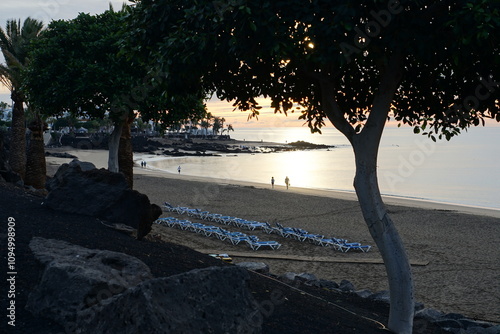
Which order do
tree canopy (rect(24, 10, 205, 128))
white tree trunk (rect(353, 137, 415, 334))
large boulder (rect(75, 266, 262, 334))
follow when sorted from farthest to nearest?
tree canopy (rect(24, 10, 205, 128)) → white tree trunk (rect(353, 137, 415, 334)) → large boulder (rect(75, 266, 262, 334))

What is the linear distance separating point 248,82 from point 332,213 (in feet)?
70.2

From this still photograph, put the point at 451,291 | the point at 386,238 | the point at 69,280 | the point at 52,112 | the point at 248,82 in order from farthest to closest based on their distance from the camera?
1. the point at 52,112
2. the point at 451,291
3. the point at 248,82
4. the point at 386,238
5. the point at 69,280

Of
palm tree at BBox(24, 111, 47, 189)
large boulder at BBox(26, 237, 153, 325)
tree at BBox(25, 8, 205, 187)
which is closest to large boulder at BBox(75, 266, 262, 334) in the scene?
large boulder at BBox(26, 237, 153, 325)

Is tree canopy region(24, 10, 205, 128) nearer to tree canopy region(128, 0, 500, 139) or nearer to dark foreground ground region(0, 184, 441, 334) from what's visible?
dark foreground ground region(0, 184, 441, 334)

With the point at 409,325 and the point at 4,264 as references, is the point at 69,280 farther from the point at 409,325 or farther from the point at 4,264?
the point at 409,325

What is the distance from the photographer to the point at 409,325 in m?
7.80

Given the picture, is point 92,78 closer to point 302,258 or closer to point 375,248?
point 302,258

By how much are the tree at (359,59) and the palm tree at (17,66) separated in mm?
17025

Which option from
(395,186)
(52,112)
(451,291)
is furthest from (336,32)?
(395,186)

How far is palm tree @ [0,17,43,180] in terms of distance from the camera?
75.8ft

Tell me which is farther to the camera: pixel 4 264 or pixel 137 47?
pixel 137 47

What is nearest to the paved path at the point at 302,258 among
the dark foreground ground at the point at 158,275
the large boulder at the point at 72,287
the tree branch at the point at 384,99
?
the dark foreground ground at the point at 158,275

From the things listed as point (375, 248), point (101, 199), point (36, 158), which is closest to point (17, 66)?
point (36, 158)

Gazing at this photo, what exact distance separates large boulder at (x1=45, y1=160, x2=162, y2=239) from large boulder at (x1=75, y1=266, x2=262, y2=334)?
20.0 ft
